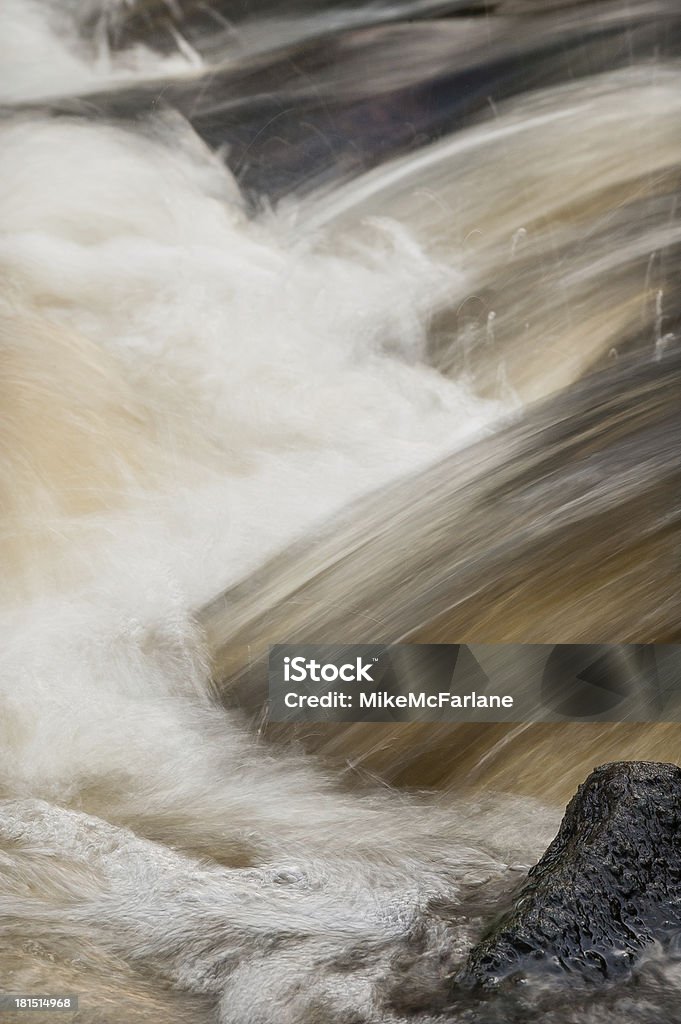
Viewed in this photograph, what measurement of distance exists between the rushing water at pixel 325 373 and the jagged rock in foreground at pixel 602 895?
607mm

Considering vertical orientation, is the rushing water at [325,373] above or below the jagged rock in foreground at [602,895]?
above

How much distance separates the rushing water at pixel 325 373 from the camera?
289 centimetres

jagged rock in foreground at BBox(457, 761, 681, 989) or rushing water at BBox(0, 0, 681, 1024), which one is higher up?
rushing water at BBox(0, 0, 681, 1024)

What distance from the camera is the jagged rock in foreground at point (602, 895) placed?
2.09 m

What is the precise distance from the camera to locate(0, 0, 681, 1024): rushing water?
2.89m

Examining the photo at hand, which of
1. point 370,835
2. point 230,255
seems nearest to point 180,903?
point 370,835

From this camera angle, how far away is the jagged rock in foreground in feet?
6.84

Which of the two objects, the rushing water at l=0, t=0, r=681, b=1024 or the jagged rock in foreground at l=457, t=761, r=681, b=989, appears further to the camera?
the rushing water at l=0, t=0, r=681, b=1024

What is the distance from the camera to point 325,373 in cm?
298

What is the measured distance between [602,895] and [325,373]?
1664 mm

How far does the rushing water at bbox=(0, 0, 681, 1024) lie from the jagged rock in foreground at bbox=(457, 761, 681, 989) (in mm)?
607

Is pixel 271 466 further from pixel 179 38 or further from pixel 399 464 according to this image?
pixel 179 38

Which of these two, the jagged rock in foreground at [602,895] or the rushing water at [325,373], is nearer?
the jagged rock in foreground at [602,895]

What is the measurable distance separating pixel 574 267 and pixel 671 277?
31cm
